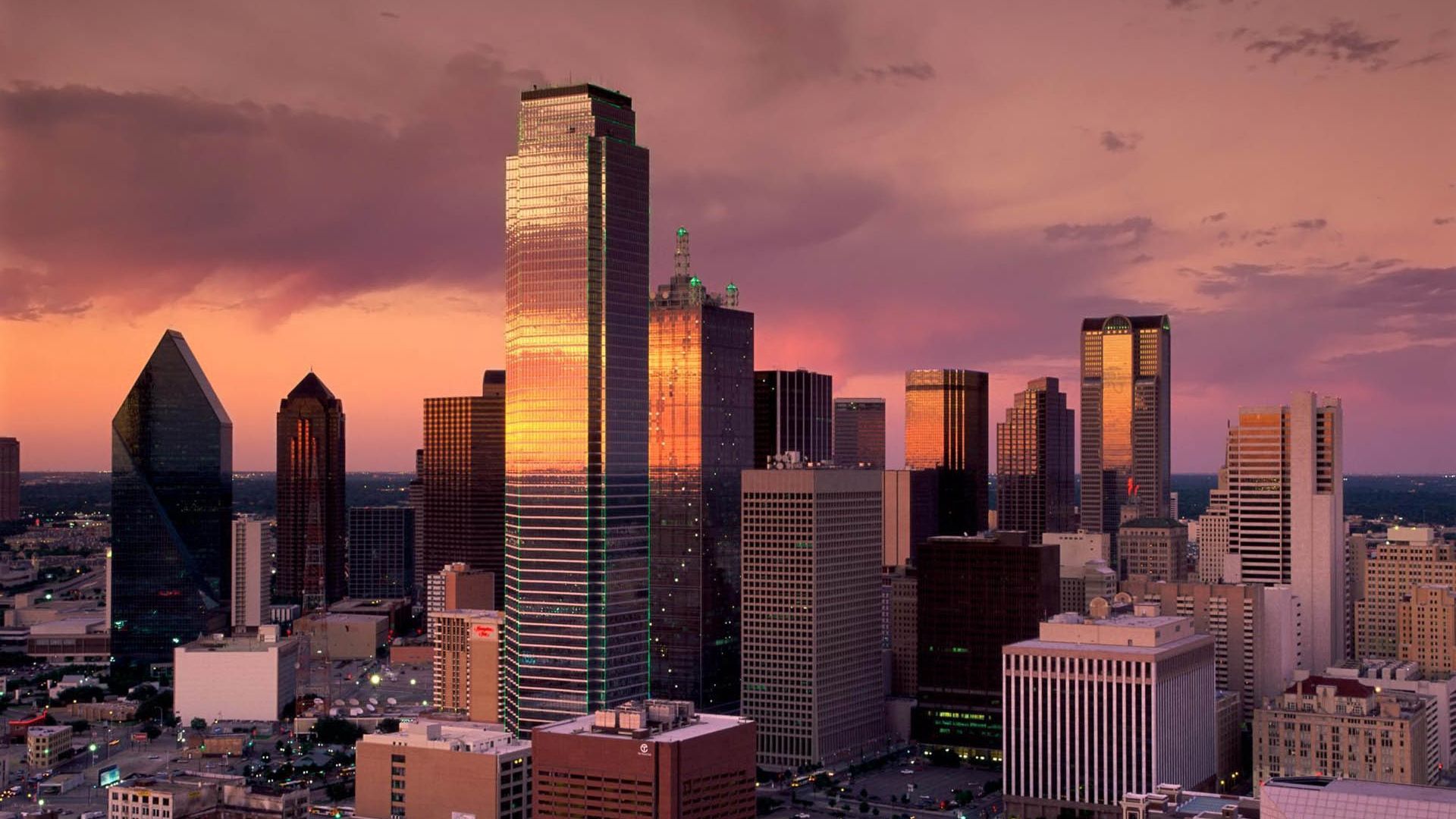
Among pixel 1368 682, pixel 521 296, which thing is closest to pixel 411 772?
pixel 521 296

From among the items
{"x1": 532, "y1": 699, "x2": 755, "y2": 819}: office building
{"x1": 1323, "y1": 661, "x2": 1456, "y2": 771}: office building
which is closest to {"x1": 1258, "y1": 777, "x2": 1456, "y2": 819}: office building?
{"x1": 532, "y1": 699, "x2": 755, "y2": 819}: office building

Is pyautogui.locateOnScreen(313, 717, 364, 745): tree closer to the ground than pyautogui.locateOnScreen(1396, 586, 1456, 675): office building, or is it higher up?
closer to the ground

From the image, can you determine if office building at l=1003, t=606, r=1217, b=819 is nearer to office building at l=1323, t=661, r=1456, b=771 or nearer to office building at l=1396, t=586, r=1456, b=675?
office building at l=1323, t=661, r=1456, b=771

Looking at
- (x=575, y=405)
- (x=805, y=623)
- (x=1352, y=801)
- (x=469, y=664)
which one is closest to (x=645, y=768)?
(x=1352, y=801)

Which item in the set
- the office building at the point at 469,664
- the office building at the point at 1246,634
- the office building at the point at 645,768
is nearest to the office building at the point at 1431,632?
the office building at the point at 1246,634

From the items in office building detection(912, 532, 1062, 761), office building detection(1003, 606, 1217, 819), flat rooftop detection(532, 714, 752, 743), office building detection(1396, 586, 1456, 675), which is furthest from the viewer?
office building detection(1396, 586, 1456, 675)

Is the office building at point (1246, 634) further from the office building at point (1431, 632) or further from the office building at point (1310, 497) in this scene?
the office building at point (1431, 632)

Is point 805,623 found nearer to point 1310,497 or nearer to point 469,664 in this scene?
point 469,664

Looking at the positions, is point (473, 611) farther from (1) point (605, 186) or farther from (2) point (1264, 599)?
(2) point (1264, 599)
